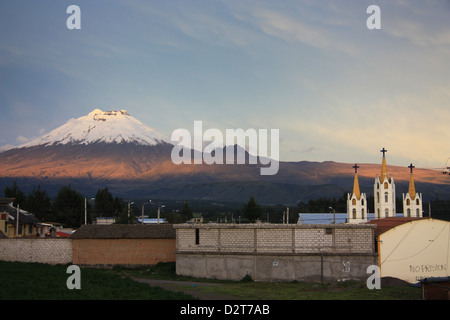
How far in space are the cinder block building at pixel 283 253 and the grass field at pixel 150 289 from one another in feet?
2.77

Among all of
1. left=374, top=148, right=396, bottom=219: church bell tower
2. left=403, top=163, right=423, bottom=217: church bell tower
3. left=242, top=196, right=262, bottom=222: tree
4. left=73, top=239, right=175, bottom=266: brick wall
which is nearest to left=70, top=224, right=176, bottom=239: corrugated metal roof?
left=73, top=239, right=175, bottom=266: brick wall

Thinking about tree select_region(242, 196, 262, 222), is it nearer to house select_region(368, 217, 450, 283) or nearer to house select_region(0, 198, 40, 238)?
house select_region(0, 198, 40, 238)

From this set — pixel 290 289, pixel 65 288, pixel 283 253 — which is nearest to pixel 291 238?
pixel 283 253

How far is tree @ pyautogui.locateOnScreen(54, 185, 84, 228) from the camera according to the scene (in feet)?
252

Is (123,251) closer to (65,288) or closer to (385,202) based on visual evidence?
(65,288)

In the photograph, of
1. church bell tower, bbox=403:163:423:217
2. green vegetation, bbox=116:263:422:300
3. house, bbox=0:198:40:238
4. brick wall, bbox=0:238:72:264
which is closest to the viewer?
green vegetation, bbox=116:263:422:300

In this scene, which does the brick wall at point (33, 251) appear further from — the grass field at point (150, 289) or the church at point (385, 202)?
the church at point (385, 202)

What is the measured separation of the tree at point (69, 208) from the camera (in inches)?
3022

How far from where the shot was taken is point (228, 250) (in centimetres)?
3416

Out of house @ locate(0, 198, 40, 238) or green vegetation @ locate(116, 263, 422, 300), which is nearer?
green vegetation @ locate(116, 263, 422, 300)

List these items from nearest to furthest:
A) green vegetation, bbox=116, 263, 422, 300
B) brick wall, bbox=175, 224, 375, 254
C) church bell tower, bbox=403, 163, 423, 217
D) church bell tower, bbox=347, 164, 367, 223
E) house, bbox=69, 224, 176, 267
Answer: green vegetation, bbox=116, 263, 422, 300 → brick wall, bbox=175, 224, 375, 254 → house, bbox=69, 224, 176, 267 → church bell tower, bbox=403, 163, 423, 217 → church bell tower, bbox=347, 164, 367, 223

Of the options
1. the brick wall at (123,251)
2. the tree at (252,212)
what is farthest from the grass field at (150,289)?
Result: the tree at (252,212)

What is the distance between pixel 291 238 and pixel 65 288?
1466 cm

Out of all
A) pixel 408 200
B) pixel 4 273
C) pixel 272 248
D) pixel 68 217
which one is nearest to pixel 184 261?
pixel 272 248
